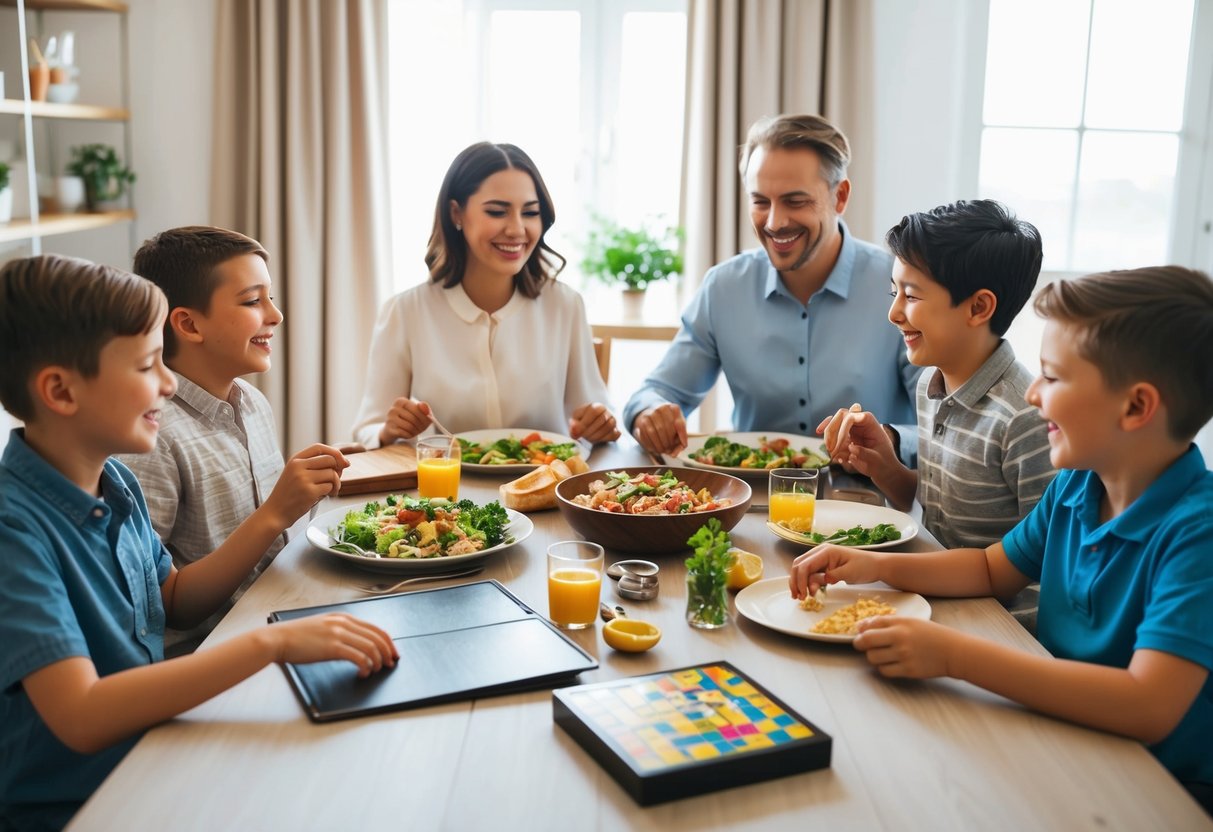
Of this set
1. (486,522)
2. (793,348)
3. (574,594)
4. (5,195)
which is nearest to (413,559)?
(486,522)

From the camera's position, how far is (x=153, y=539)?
165cm

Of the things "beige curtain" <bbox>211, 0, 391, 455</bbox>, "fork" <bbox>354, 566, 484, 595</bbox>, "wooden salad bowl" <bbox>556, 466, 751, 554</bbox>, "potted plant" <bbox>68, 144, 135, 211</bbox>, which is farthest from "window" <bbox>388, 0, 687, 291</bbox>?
"fork" <bbox>354, 566, 484, 595</bbox>

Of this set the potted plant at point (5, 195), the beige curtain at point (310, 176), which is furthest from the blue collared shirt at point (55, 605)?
the beige curtain at point (310, 176)

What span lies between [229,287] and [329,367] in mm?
2349

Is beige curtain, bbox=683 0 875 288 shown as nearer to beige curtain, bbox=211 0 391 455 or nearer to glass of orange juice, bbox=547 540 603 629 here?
beige curtain, bbox=211 0 391 455

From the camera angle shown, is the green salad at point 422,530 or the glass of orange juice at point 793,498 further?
the glass of orange juice at point 793,498

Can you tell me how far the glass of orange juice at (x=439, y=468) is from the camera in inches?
80.4

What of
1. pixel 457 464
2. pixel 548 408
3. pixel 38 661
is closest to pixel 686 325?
pixel 548 408

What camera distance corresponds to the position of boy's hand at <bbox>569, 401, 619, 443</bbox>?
8.42 ft

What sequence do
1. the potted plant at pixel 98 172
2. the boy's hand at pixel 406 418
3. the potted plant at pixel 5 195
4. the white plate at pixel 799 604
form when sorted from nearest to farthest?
the white plate at pixel 799 604 < the boy's hand at pixel 406 418 < the potted plant at pixel 5 195 < the potted plant at pixel 98 172

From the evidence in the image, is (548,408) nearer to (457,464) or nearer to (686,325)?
(686,325)

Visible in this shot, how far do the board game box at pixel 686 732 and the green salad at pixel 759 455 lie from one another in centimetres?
105

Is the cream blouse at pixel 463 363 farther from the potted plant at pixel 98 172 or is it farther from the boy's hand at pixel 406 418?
the potted plant at pixel 98 172

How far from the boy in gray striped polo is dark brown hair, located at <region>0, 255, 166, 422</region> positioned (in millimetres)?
1246
